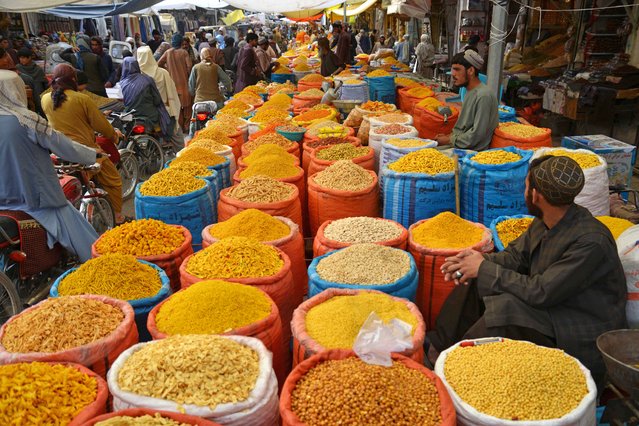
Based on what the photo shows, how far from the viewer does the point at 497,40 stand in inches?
173

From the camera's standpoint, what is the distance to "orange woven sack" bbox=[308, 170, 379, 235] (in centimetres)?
298

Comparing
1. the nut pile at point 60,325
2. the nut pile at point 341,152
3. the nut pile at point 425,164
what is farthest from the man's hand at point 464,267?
the nut pile at point 341,152

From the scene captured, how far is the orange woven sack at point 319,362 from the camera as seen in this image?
1.34 m

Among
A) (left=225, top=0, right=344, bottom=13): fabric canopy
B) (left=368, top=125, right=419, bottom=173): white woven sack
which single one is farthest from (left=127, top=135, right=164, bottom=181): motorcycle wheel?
(left=368, top=125, right=419, bottom=173): white woven sack

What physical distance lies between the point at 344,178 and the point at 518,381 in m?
1.81

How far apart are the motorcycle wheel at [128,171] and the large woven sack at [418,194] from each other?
12.5ft

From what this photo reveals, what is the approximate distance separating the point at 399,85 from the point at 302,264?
188 inches

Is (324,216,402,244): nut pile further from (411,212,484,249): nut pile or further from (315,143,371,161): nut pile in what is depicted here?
(315,143,371,161): nut pile

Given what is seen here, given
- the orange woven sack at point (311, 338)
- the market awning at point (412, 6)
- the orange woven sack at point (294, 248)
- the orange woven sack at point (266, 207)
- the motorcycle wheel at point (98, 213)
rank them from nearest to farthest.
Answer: the orange woven sack at point (311, 338) → the orange woven sack at point (294, 248) → the orange woven sack at point (266, 207) → the motorcycle wheel at point (98, 213) → the market awning at point (412, 6)

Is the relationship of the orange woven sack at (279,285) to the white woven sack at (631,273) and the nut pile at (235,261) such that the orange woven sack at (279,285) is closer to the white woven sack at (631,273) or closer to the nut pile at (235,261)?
the nut pile at (235,261)

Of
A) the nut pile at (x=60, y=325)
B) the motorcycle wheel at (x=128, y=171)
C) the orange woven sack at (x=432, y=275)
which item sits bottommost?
the motorcycle wheel at (x=128, y=171)

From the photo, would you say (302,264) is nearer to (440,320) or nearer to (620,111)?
(440,320)

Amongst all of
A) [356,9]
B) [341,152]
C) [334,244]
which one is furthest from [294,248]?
[356,9]

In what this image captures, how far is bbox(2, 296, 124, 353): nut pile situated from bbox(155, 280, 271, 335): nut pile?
0.19m
